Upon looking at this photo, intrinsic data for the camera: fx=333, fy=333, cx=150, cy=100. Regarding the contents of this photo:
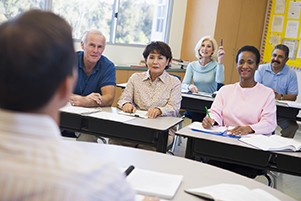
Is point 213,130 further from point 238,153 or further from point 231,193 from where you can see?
point 231,193

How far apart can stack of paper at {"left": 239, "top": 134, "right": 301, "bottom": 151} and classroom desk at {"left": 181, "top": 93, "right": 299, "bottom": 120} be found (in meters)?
1.43

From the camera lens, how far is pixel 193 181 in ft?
4.34

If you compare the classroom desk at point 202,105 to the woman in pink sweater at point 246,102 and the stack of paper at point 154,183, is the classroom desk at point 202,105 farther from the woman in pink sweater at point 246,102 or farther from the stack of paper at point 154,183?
the stack of paper at point 154,183

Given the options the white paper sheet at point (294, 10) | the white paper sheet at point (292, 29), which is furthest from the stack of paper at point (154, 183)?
the white paper sheet at point (294, 10)

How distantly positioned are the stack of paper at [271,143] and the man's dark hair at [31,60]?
1.64m

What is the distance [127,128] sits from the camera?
2332 millimetres

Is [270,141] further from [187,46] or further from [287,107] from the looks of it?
[187,46]

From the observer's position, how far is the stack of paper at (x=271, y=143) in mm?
1967

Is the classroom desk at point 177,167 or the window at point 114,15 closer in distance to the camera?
the classroom desk at point 177,167

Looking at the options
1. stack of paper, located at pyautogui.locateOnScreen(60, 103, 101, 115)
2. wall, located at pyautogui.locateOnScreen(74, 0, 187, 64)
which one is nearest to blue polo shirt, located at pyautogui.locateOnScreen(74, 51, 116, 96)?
stack of paper, located at pyautogui.locateOnScreen(60, 103, 101, 115)

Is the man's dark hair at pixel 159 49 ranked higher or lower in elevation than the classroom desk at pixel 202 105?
higher

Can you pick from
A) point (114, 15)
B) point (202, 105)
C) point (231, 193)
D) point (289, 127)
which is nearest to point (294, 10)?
point (289, 127)

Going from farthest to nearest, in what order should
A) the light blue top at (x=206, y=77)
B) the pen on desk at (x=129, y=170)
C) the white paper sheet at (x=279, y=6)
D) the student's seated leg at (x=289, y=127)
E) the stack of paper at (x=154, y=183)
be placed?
the white paper sheet at (x=279, y=6) → the light blue top at (x=206, y=77) → the student's seated leg at (x=289, y=127) → the pen on desk at (x=129, y=170) → the stack of paper at (x=154, y=183)

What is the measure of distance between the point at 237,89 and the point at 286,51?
6.25ft
